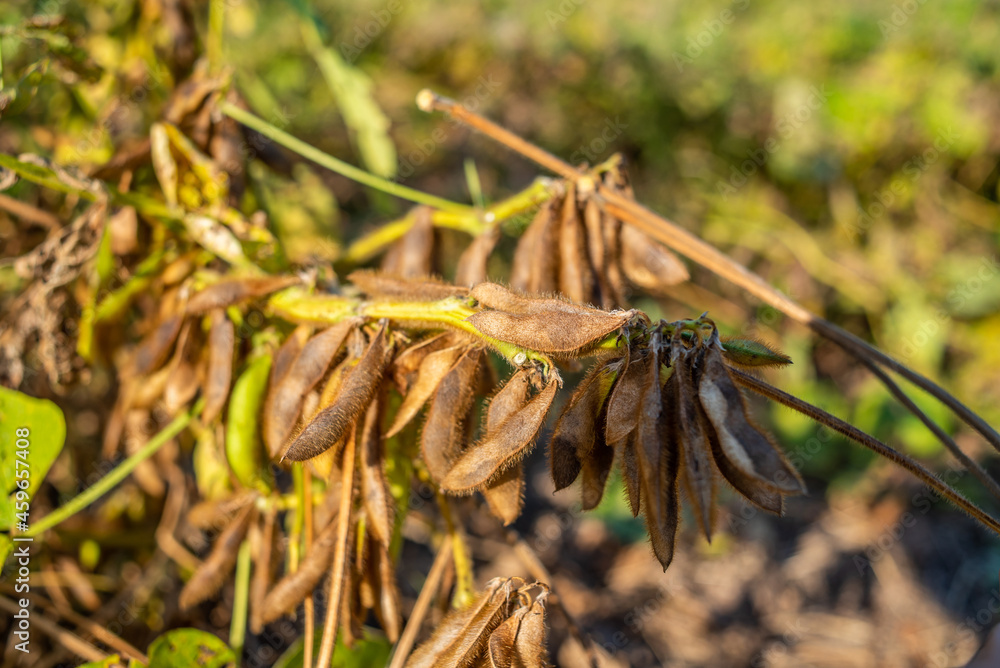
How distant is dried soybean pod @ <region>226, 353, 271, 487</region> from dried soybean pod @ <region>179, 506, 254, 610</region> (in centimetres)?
18

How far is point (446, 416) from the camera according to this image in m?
1.20

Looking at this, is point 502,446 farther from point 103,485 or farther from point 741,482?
point 103,485

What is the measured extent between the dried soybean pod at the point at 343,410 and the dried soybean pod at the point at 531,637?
45 cm

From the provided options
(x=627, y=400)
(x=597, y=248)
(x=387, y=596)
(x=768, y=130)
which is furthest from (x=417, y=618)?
(x=768, y=130)

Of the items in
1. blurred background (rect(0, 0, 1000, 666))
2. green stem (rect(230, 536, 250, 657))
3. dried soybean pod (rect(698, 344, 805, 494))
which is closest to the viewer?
dried soybean pod (rect(698, 344, 805, 494))

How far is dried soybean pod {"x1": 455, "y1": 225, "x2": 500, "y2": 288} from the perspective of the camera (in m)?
1.65

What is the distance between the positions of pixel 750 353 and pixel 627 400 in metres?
0.24

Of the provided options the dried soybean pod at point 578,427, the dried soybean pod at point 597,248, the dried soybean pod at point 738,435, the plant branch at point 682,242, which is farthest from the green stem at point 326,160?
the dried soybean pod at point 738,435

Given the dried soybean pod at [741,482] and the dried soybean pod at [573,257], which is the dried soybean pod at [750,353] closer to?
the dried soybean pod at [741,482]

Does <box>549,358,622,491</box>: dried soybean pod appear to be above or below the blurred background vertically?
below

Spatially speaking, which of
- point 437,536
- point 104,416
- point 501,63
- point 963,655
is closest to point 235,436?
point 437,536

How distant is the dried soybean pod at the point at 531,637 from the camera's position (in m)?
1.14

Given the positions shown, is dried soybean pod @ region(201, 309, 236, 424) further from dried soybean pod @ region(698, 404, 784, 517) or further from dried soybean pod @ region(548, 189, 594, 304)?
dried soybean pod @ region(698, 404, 784, 517)

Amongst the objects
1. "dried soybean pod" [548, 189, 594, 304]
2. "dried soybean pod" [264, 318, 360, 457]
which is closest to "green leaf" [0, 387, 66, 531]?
"dried soybean pod" [264, 318, 360, 457]
